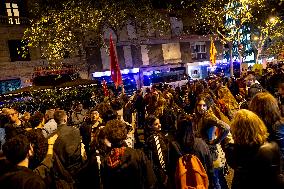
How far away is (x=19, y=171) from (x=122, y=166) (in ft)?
3.84

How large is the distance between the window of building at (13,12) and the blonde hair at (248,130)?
2499 centimetres

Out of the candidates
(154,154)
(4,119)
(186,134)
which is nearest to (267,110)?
(186,134)

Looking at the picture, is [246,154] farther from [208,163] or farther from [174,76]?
[174,76]

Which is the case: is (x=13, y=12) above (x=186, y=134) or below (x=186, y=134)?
above

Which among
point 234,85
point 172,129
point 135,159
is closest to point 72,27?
point 234,85

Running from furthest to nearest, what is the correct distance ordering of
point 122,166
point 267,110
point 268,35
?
point 268,35
point 267,110
point 122,166

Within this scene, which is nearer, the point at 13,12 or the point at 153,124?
the point at 153,124

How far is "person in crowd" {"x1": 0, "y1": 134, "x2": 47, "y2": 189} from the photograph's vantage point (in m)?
3.24

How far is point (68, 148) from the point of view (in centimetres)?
547

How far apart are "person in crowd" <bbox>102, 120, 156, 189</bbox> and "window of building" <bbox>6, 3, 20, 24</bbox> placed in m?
24.1

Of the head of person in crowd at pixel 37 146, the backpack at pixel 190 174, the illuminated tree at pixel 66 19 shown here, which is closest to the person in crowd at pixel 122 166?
the backpack at pixel 190 174

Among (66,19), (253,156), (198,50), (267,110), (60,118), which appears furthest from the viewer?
(198,50)

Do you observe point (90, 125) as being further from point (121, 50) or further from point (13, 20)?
point (121, 50)

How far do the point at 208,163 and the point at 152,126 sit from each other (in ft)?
3.22
